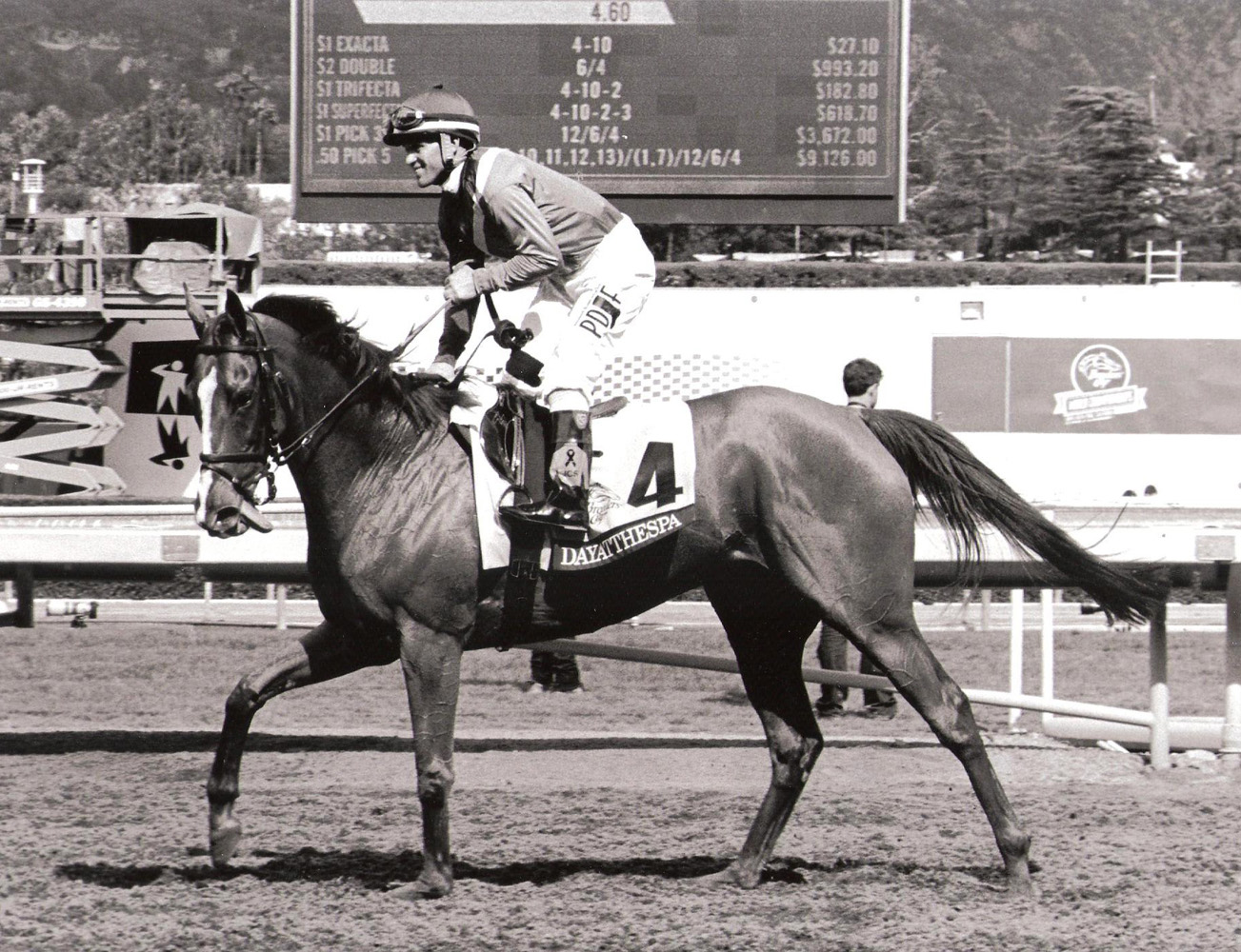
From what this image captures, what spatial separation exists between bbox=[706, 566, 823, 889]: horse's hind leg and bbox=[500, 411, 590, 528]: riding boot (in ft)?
1.95

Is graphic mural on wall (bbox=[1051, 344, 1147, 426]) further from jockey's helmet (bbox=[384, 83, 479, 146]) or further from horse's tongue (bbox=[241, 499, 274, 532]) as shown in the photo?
horse's tongue (bbox=[241, 499, 274, 532])

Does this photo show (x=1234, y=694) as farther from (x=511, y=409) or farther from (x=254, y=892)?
(x=254, y=892)

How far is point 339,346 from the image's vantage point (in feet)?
16.0

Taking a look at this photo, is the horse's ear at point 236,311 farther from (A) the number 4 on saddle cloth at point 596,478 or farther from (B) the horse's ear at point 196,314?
(A) the number 4 on saddle cloth at point 596,478

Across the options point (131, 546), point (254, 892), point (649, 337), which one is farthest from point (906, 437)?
point (649, 337)

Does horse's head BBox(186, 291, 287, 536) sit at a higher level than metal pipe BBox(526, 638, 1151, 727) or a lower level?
higher

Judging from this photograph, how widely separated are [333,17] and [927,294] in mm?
10724

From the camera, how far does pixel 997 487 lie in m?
5.26

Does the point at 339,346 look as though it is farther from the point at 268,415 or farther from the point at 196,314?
the point at 196,314

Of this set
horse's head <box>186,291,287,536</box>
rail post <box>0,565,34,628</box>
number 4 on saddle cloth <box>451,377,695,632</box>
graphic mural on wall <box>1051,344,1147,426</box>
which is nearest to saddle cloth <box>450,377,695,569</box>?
number 4 on saddle cloth <box>451,377,695,632</box>

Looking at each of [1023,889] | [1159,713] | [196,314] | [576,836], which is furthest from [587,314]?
[1159,713]

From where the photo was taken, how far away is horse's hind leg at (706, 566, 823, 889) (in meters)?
5.03

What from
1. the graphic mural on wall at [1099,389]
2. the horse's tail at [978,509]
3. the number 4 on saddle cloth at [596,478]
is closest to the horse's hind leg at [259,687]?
the number 4 on saddle cloth at [596,478]

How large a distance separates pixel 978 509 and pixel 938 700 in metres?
0.69
